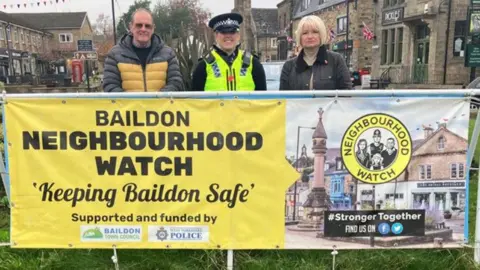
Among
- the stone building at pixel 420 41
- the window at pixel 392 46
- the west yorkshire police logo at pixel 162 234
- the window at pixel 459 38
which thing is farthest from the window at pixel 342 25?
the west yorkshire police logo at pixel 162 234

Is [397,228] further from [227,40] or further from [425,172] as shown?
[227,40]

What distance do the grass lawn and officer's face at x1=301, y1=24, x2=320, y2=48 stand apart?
5.79 ft

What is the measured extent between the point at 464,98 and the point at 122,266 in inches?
114

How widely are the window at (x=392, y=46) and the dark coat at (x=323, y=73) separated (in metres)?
28.9

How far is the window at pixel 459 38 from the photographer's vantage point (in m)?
24.6

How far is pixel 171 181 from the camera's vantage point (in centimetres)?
338

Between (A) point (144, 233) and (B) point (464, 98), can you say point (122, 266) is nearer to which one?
(A) point (144, 233)

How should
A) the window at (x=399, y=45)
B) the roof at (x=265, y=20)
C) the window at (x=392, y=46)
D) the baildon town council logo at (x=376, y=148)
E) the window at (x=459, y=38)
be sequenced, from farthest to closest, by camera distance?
the roof at (x=265, y=20)
the window at (x=392, y=46)
the window at (x=399, y=45)
the window at (x=459, y=38)
the baildon town council logo at (x=376, y=148)

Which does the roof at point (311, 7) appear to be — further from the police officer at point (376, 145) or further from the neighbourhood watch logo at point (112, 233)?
the neighbourhood watch logo at point (112, 233)

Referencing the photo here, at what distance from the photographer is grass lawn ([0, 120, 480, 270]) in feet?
11.5

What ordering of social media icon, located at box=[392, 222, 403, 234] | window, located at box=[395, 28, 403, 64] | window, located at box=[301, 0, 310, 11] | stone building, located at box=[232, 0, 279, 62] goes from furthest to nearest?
stone building, located at box=[232, 0, 279, 62] < window, located at box=[301, 0, 310, 11] < window, located at box=[395, 28, 403, 64] < social media icon, located at box=[392, 222, 403, 234]

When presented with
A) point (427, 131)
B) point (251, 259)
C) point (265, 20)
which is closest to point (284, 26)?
point (265, 20)

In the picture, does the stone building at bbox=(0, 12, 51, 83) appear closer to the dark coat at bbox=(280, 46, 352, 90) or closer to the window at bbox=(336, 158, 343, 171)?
the dark coat at bbox=(280, 46, 352, 90)

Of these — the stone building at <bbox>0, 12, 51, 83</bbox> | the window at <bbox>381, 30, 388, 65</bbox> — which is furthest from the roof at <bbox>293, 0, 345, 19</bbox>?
the stone building at <bbox>0, 12, 51, 83</bbox>
